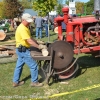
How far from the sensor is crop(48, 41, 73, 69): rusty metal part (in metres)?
5.50

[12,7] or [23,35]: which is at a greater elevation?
[12,7]

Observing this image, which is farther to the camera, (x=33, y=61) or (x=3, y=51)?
(x=3, y=51)

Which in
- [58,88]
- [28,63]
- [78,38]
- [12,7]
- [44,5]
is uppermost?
[12,7]

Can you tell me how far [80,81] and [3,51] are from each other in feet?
11.7

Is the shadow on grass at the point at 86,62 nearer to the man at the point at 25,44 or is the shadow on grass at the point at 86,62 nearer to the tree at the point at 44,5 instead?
the man at the point at 25,44

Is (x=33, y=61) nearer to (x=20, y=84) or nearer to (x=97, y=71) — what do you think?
(x=20, y=84)

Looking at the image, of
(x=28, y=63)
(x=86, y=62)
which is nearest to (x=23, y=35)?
(x=28, y=63)

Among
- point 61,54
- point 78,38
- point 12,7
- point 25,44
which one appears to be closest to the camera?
point 25,44

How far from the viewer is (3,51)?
27.0 ft

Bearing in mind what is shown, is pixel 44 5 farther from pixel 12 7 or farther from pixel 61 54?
pixel 61 54

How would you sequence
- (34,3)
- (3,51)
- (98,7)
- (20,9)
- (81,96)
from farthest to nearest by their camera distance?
(20,9) → (34,3) → (3,51) → (98,7) → (81,96)

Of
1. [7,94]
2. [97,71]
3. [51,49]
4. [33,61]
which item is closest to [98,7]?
[97,71]

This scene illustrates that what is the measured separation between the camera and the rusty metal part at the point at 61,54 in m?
5.50

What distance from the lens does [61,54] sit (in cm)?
548
